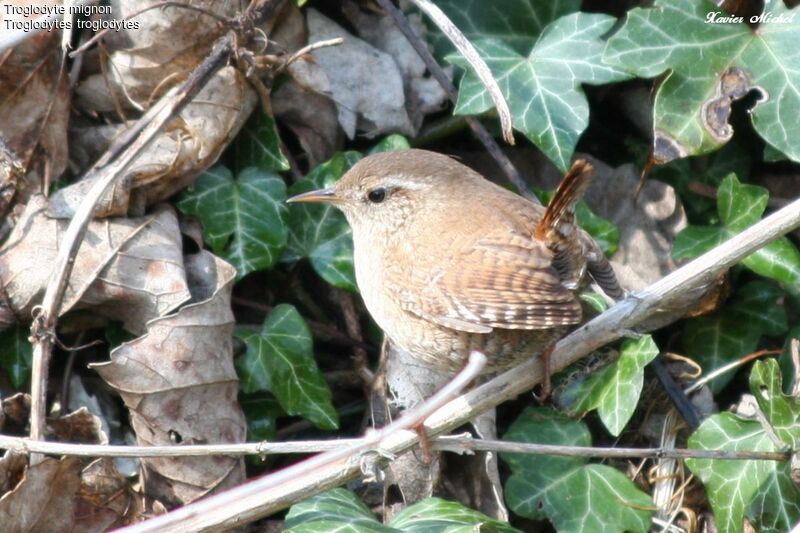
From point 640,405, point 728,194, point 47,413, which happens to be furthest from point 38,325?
point 728,194

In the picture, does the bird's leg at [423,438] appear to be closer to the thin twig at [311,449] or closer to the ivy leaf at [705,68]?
the thin twig at [311,449]

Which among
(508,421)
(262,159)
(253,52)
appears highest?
(253,52)

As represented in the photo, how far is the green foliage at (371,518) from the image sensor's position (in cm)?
298

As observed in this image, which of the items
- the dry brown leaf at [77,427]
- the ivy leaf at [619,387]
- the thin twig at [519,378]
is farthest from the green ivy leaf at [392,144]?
the dry brown leaf at [77,427]

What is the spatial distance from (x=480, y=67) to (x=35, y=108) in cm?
153

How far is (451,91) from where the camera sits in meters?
3.78

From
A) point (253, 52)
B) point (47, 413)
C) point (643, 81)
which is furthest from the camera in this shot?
point (643, 81)

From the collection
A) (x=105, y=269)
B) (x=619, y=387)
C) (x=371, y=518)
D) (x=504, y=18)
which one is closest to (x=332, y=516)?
(x=371, y=518)

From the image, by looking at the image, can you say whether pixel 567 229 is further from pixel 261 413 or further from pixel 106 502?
pixel 106 502

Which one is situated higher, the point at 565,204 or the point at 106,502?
the point at 565,204

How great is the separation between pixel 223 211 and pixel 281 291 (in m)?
0.37

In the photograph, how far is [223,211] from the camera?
3.75 metres

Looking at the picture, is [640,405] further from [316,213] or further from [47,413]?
[47,413]

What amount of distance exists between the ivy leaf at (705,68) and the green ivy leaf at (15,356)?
82.5 inches
